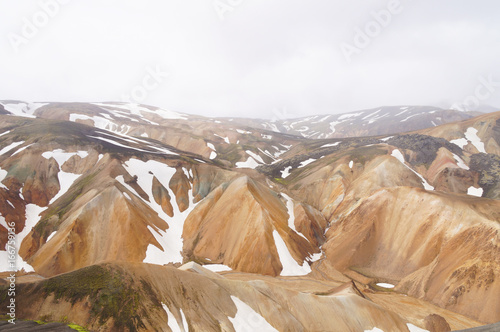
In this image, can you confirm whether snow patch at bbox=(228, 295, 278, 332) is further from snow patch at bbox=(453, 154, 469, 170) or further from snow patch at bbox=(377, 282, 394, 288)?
snow patch at bbox=(453, 154, 469, 170)

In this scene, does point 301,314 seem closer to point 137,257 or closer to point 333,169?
point 137,257

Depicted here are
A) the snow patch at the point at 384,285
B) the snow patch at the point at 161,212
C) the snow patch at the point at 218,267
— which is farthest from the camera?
the snow patch at the point at 161,212

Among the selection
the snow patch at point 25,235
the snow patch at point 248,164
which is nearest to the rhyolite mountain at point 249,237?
the snow patch at point 25,235

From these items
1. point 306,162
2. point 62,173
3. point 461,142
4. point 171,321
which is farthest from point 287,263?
point 461,142

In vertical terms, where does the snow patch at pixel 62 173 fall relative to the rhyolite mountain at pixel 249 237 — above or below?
above

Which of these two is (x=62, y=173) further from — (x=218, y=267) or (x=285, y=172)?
(x=285, y=172)

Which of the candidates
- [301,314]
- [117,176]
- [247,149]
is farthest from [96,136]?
[301,314]

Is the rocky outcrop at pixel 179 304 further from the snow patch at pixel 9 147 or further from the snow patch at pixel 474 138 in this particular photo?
the snow patch at pixel 474 138

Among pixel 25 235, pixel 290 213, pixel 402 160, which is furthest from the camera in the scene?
pixel 402 160
